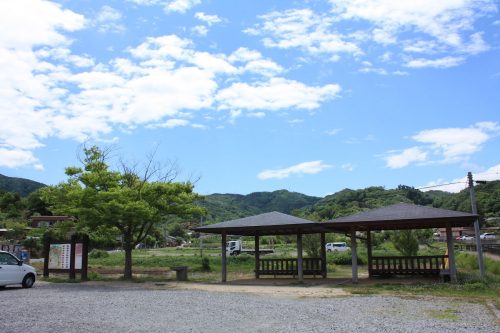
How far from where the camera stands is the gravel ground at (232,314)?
7363 mm

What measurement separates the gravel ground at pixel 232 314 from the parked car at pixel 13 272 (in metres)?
1.69

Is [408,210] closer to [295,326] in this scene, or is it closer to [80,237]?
[295,326]

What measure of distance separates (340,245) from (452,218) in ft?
104

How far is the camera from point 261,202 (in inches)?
5143

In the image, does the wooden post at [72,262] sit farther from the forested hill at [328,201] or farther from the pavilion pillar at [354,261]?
the pavilion pillar at [354,261]

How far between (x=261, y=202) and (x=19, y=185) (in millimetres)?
61646

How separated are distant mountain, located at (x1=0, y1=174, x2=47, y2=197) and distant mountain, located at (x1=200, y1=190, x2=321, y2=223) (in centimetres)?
4309

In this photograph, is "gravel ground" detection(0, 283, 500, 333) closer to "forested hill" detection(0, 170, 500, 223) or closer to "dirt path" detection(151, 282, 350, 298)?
"dirt path" detection(151, 282, 350, 298)

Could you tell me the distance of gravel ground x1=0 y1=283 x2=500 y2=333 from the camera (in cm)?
736

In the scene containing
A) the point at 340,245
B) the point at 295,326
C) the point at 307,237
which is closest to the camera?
the point at 295,326

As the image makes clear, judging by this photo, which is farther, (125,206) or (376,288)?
(125,206)

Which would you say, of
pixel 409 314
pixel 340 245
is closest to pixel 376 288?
pixel 409 314

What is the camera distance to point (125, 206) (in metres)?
15.9

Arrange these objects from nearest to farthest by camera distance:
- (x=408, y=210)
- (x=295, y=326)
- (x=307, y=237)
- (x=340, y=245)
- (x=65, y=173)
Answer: (x=295, y=326) → (x=408, y=210) → (x=65, y=173) → (x=307, y=237) → (x=340, y=245)
